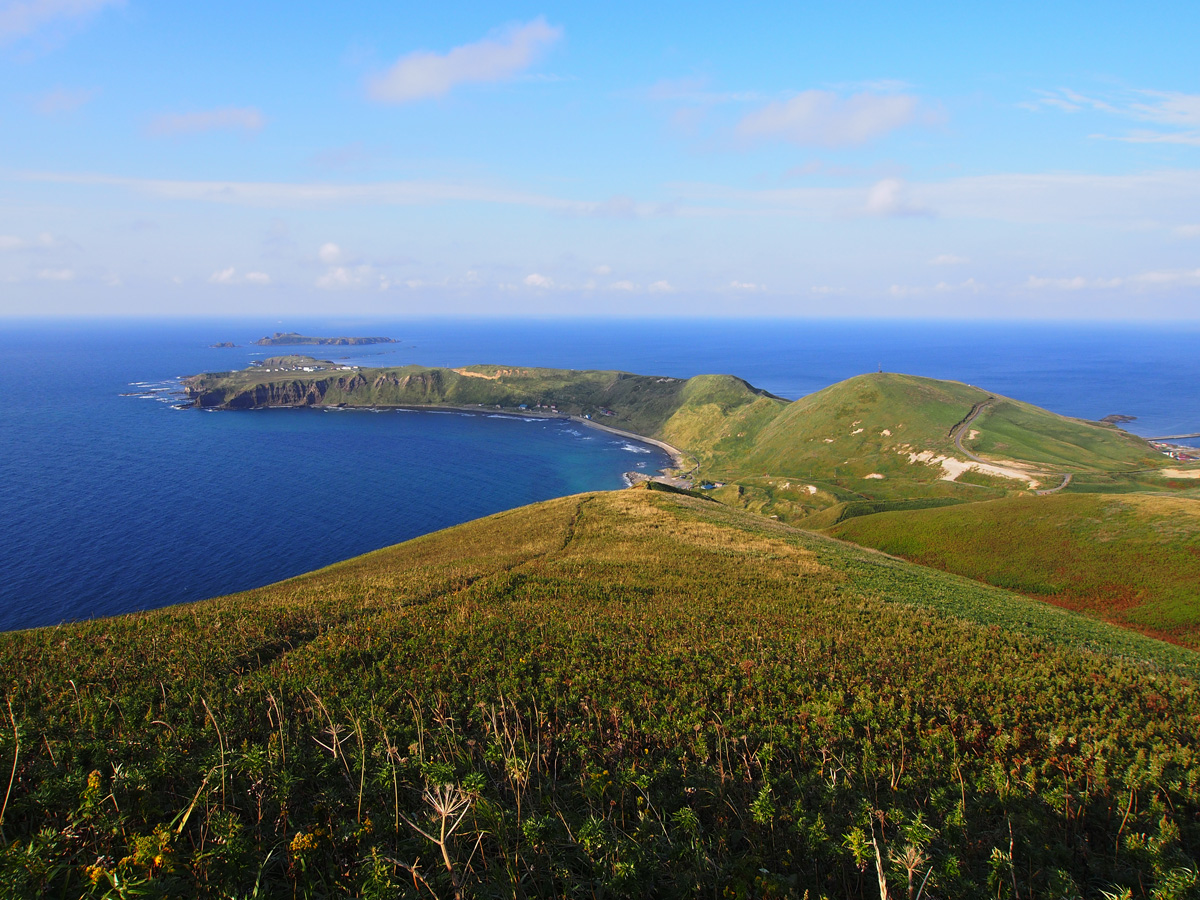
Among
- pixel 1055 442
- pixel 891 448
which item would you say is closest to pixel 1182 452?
pixel 1055 442

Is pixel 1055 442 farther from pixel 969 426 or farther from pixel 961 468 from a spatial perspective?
pixel 961 468

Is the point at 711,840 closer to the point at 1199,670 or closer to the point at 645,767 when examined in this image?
the point at 645,767

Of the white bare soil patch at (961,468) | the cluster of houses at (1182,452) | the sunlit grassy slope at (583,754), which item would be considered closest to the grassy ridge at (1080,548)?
the sunlit grassy slope at (583,754)

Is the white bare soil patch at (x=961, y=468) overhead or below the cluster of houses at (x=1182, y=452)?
below

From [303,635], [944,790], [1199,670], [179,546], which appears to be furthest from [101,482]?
[1199,670]

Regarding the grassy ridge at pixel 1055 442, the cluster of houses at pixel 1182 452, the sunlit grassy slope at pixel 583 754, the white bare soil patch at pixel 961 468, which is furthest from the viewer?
the cluster of houses at pixel 1182 452

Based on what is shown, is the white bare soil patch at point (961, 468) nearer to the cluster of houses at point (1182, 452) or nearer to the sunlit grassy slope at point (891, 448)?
the sunlit grassy slope at point (891, 448)
